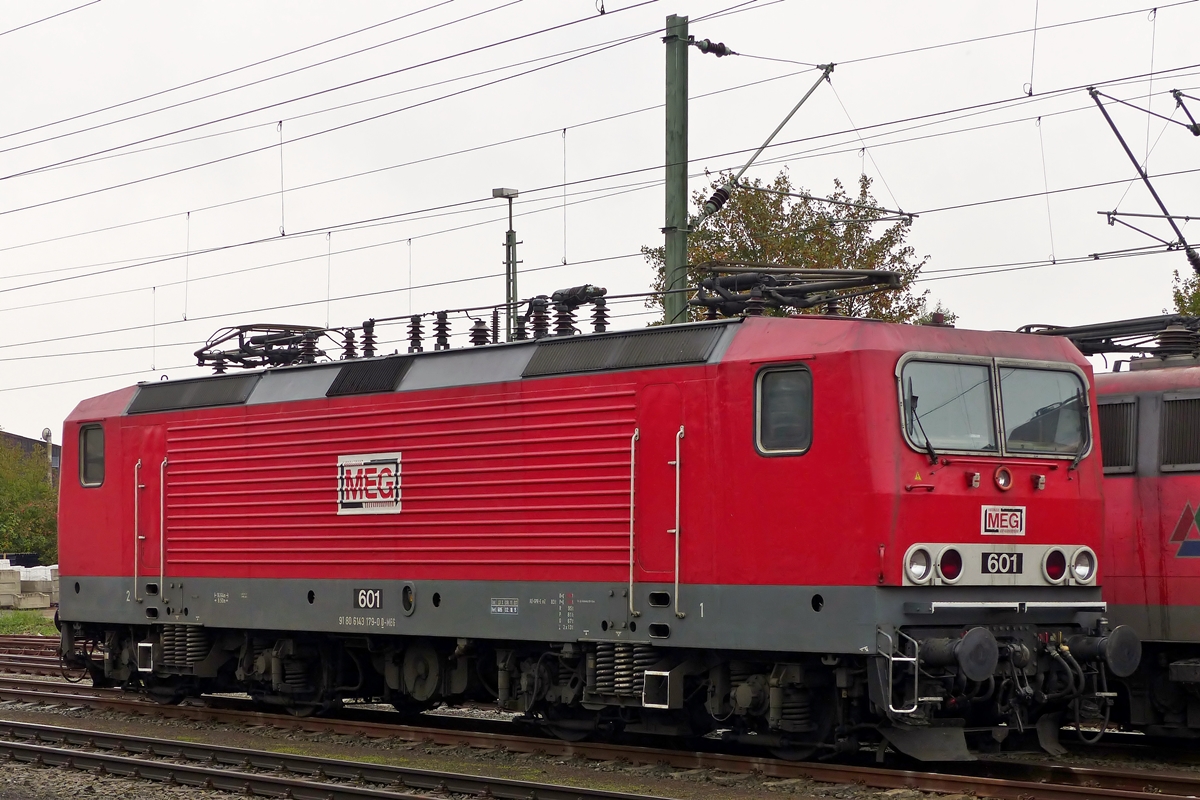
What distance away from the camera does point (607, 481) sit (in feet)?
47.9

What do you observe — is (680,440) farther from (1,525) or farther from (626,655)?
(1,525)

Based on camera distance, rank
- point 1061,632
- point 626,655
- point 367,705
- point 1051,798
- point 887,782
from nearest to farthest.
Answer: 1. point 1051,798
2. point 887,782
3. point 1061,632
4. point 626,655
5. point 367,705

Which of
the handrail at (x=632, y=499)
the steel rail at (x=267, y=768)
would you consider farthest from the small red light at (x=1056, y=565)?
the steel rail at (x=267, y=768)

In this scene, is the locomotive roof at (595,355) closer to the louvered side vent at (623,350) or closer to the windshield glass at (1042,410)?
the louvered side vent at (623,350)

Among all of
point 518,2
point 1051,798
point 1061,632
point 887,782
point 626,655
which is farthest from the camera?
point 518,2

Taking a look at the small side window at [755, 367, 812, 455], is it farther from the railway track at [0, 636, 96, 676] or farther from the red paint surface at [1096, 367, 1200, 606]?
the railway track at [0, 636, 96, 676]

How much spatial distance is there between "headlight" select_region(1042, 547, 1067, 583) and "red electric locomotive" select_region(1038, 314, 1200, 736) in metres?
1.63

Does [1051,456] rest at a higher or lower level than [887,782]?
higher

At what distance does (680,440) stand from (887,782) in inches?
136

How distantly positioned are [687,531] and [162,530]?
8338 mm

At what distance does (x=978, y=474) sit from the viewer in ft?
42.8

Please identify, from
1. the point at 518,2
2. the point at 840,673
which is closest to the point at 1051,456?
the point at 840,673

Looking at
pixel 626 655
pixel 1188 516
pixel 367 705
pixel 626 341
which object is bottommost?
pixel 367 705

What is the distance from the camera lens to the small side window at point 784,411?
42.9ft
